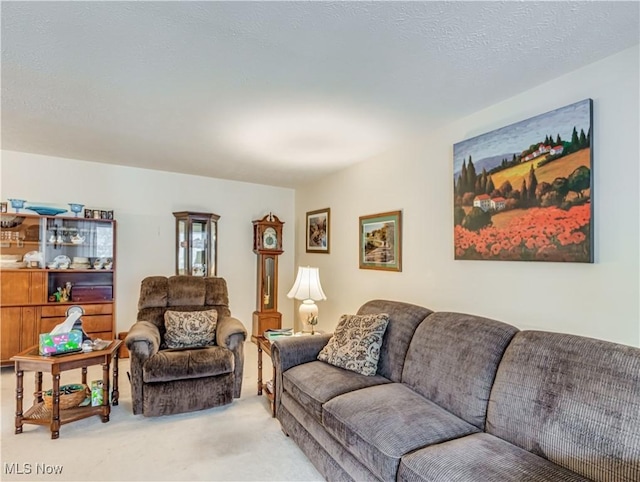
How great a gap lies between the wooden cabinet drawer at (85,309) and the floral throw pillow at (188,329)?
1174 mm

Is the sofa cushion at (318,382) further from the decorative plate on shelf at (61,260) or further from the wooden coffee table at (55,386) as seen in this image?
the decorative plate on shelf at (61,260)

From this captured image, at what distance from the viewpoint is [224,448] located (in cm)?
235

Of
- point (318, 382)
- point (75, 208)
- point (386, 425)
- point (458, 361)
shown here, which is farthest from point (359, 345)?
point (75, 208)

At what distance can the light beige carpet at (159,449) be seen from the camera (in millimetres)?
2078

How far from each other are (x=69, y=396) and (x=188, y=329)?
99 cm

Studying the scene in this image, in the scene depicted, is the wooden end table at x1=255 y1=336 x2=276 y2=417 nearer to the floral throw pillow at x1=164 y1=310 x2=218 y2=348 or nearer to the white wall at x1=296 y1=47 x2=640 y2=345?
the floral throw pillow at x1=164 y1=310 x2=218 y2=348

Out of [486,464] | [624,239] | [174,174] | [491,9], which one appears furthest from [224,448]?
[174,174]

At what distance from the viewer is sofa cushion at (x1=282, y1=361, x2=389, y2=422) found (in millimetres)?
2137

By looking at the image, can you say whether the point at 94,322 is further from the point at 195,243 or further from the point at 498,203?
A: the point at 498,203

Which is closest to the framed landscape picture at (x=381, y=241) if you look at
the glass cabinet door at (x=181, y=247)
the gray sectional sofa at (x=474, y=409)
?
the gray sectional sofa at (x=474, y=409)

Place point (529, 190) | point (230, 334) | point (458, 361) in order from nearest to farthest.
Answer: point (458, 361)
point (529, 190)
point (230, 334)

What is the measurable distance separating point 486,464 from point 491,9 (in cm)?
185

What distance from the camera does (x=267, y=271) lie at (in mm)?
5125

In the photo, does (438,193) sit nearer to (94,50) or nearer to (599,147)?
(599,147)
